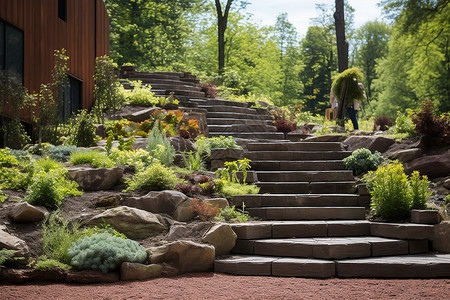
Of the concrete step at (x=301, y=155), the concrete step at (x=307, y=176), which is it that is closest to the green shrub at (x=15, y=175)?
the concrete step at (x=307, y=176)

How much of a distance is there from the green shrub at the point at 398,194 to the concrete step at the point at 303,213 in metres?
0.58

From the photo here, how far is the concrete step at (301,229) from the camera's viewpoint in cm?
692

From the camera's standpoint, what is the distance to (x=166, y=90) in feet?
56.2

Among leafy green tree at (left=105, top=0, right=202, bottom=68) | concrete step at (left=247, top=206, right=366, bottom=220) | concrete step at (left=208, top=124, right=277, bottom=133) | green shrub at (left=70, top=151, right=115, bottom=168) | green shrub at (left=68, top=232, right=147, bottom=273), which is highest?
leafy green tree at (left=105, top=0, right=202, bottom=68)

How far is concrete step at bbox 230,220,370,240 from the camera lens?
6.92 metres

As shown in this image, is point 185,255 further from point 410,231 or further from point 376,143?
point 376,143

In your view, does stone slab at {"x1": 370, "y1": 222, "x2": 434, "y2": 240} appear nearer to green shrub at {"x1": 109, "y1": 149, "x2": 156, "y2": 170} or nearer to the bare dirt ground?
the bare dirt ground

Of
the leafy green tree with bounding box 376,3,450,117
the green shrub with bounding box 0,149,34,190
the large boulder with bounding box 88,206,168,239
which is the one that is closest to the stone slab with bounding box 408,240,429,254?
the large boulder with bounding box 88,206,168,239

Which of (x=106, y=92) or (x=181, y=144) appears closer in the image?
(x=181, y=144)

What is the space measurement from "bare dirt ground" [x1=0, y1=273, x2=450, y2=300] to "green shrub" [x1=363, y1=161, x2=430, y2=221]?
1781mm

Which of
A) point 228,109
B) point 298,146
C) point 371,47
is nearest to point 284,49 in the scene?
point 371,47

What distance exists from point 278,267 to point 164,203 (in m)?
2.20

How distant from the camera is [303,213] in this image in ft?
26.2

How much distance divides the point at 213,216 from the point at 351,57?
44299mm
